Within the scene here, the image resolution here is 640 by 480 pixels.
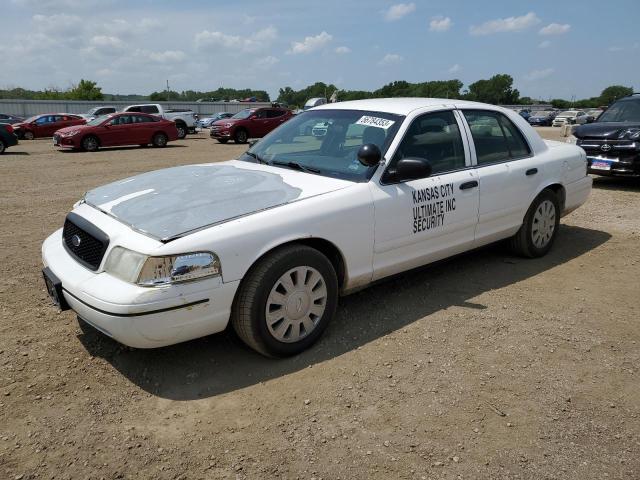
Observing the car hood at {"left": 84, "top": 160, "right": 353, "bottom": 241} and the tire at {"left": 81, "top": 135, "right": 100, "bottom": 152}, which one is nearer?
the car hood at {"left": 84, "top": 160, "right": 353, "bottom": 241}

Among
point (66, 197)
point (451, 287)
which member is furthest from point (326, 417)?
point (66, 197)

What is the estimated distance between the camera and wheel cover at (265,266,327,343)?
10.6ft

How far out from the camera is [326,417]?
2803 millimetres

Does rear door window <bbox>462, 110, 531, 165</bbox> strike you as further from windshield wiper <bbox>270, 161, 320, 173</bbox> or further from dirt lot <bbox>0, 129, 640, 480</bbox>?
windshield wiper <bbox>270, 161, 320, 173</bbox>

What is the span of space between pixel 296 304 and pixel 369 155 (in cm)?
116

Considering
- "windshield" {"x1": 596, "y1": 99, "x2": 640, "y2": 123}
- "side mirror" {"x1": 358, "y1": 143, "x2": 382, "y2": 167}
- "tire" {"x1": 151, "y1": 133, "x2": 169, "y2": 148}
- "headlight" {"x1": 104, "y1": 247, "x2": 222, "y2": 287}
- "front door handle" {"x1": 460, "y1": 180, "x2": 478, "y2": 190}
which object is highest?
"windshield" {"x1": 596, "y1": 99, "x2": 640, "y2": 123}

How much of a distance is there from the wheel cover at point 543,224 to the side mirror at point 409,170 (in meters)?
1.93

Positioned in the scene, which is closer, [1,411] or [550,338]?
[1,411]

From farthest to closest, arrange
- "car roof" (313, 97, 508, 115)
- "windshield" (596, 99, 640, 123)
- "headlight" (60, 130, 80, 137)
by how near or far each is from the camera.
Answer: "headlight" (60, 130, 80, 137)
"windshield" (596, 99, 640, 123)
"car roof" (313, 97, 508, 115)

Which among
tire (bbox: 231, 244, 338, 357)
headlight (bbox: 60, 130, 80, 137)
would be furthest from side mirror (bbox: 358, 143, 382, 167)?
headlight (bbox: 60, 130, 80, 137)

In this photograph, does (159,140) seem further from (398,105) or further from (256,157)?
(398,105)

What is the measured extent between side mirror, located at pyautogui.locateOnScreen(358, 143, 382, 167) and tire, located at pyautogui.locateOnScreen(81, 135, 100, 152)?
17041 millimetres

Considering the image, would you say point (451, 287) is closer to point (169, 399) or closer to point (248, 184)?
point (248, 184)

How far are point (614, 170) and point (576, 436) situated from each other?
794 cm
